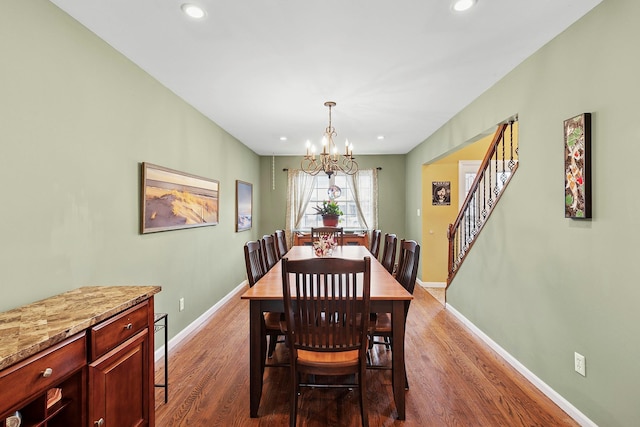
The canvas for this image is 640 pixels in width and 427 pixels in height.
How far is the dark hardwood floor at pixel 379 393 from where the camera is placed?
209cm

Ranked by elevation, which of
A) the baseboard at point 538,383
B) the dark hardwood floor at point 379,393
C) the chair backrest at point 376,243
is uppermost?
the chair backrest at point 376,243

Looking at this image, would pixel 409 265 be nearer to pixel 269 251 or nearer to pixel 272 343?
pixel 272 343

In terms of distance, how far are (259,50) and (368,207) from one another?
4.65 metres

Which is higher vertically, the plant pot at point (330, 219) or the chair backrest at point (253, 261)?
the plant pot at point (330, 219)

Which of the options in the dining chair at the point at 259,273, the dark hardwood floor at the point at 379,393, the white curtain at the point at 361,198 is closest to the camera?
the dark hardwood floor at the point at 379,393

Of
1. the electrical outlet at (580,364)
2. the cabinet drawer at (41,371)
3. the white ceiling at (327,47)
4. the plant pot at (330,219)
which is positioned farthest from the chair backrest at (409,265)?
the plant pot at (330,219)

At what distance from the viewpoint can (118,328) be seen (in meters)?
1.61

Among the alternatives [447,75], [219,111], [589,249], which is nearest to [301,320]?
[589,249]

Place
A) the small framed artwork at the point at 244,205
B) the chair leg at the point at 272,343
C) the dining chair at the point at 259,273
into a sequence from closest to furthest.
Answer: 1. the dining chair at the point at 259,273
2. the chair leg at the point at 272,343
3. the small framed artwork at the point at 244,205

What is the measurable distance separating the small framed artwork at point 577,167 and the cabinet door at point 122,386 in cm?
267

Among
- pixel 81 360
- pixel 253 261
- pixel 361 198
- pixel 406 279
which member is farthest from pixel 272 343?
pixel 361 198

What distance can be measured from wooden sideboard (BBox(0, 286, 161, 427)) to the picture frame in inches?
38.7

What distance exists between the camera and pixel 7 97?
160 centimetres

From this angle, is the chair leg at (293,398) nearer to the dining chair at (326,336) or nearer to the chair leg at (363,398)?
the dining chair at (326,336)
